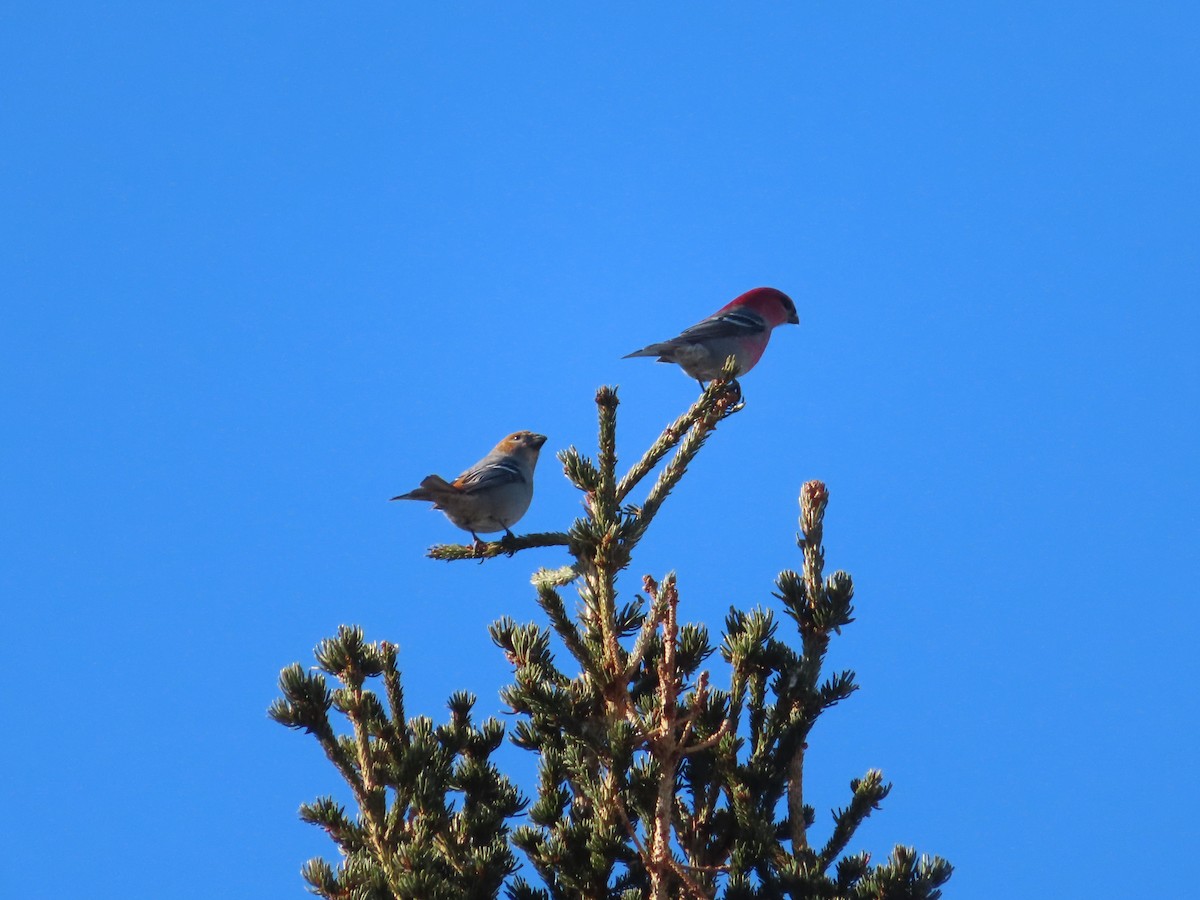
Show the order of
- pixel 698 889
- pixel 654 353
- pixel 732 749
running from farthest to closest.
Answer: pixel 654 353 < pixel 732 749 < pixel 698 889

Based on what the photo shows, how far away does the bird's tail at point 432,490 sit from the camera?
326 inches

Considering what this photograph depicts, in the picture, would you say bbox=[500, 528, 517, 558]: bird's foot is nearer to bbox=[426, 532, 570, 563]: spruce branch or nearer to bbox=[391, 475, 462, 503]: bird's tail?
bbox=[426, 532, 570, 563]: spruce branch

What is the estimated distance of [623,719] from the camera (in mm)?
4074

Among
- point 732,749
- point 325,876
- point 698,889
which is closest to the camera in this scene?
point 698,889

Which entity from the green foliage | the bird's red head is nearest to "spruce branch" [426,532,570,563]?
the green foliage

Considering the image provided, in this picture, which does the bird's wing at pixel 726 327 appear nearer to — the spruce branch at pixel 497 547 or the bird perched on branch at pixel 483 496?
the bird perched on branch at pixel 483 496

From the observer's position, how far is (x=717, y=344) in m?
10.6

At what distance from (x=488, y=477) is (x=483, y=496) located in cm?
19

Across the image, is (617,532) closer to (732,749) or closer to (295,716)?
(732,749)

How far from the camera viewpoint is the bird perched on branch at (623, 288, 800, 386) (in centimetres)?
1046

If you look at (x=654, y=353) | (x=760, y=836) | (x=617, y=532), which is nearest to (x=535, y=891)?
(x=760, y=836)

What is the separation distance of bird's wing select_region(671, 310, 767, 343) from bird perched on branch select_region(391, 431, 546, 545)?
2.44 metres

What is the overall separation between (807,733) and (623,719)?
2.66 ft

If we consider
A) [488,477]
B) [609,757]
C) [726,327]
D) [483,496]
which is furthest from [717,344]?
[609,757]
